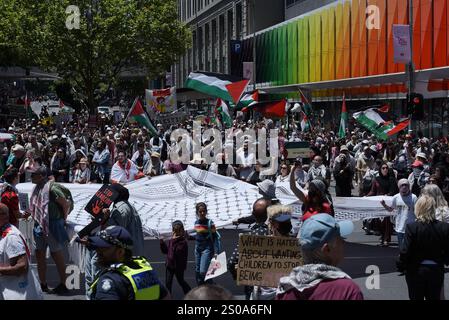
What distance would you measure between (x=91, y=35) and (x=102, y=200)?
142ft

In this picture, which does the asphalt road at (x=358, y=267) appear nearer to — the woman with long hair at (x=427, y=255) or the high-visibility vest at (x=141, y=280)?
the woman with long hair at (x=427, y=255)

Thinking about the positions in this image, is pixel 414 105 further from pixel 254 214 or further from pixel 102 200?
pixel 254 214

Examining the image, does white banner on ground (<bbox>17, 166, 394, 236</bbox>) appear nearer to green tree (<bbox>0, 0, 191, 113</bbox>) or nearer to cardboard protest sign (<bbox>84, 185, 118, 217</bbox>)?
cardboard protest sign (<bbox>84, 185, 118, 217</bbox>)

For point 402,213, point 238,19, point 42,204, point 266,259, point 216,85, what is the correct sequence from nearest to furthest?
point 266,259
point 42,204
point 402,213
point 216,85
point 238,19

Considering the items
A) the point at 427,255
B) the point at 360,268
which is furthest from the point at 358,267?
the point at 427,255

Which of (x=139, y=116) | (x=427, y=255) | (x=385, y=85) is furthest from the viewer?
(x=385, y=85)

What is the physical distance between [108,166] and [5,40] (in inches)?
1353

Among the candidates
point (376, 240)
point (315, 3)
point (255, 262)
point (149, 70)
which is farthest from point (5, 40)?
point (255, 262)

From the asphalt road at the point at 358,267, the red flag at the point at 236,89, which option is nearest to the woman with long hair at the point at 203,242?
the asphalt road at the point at 358,267

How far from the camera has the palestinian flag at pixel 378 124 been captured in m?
24.0

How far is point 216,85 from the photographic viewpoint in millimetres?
27422

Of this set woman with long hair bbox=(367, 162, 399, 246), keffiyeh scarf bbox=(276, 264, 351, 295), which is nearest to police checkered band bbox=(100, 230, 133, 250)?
keffiyeh scarf bbox=(276, 264, 351, 295)
